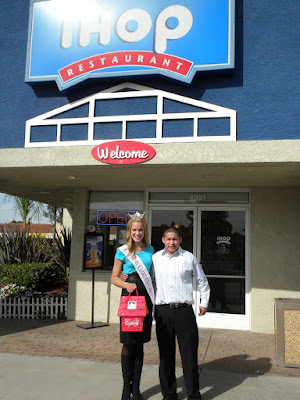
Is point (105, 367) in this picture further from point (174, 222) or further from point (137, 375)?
point (174, 222)

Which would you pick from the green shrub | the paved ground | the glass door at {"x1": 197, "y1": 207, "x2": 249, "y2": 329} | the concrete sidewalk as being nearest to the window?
the glass door at {"x1": 197, "y1": 207, "x2": 249, "y2": 329}

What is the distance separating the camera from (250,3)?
21.6ft

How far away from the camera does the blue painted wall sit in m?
6.15

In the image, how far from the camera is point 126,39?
6824 millimetres

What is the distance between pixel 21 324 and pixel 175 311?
4.88 metres

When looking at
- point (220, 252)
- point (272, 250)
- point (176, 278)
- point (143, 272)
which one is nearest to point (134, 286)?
point (143, 272)

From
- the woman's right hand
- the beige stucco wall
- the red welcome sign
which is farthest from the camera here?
the beige stucco wall

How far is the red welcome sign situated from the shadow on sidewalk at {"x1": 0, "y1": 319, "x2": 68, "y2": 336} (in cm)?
361

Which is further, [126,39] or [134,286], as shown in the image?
[126,39]

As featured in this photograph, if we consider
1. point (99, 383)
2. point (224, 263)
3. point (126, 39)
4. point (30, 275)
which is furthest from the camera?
point (30, 275)

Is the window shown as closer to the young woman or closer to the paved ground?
the paved ground

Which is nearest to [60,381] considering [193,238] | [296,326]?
[296,326]

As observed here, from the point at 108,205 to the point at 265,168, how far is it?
12.0 ft

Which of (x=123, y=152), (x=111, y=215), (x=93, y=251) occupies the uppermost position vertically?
(x=123, y=152)
